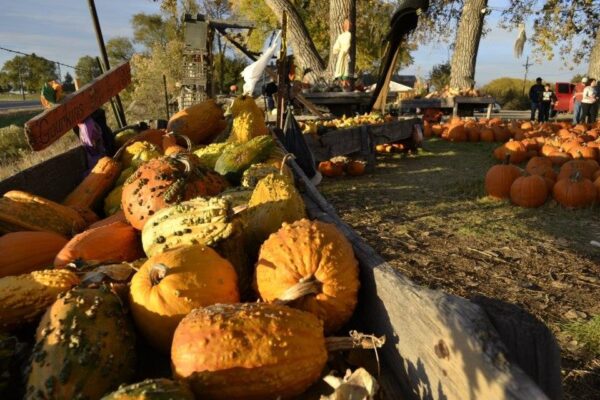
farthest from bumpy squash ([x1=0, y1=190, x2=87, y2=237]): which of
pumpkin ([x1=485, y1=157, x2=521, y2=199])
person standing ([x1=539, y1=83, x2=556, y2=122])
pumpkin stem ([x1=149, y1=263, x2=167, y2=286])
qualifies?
person standing ([x1=539, y1=83, x2=556, y2=122])

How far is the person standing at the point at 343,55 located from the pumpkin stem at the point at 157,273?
1269 cm

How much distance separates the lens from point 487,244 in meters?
4.66

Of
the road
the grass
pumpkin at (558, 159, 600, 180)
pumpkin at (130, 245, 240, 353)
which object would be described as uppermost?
pumpkin at (130, 245, 240, 353)

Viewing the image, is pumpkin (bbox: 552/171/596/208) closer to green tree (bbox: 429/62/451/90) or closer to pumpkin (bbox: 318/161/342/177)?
pumpkin (bbox: 318/161/342/177)

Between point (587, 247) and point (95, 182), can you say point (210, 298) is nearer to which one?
point (95, 182)

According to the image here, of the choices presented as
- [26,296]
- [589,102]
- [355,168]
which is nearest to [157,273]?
[26,296]

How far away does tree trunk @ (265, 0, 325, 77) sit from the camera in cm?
1558

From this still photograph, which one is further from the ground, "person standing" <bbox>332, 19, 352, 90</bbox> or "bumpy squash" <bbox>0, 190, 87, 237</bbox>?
"person standing" <bbox>332, 19, 352, 90</bbox>

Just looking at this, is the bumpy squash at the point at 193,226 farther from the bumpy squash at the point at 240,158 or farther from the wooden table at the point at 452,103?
the wooden table at the point at 452,103

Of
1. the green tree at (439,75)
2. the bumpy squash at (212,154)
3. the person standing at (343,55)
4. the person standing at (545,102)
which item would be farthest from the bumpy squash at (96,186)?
the green tree at (439,75)

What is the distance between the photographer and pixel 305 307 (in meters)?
1.42

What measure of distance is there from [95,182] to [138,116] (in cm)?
1841

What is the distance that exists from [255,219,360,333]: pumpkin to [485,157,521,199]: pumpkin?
572 cm

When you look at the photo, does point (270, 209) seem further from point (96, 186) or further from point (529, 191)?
point (529, 191)
